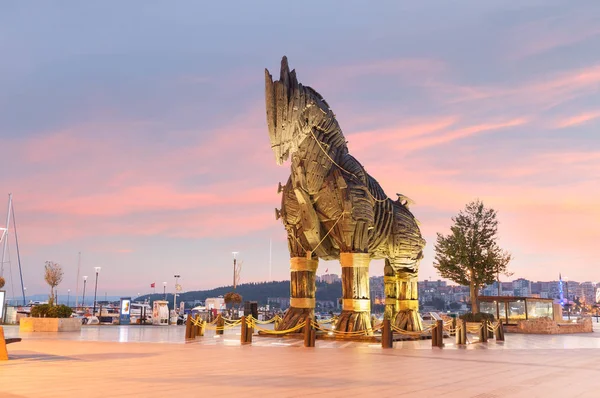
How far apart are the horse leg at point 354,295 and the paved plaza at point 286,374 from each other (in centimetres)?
332

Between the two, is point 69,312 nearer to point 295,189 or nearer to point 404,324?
point 295,189

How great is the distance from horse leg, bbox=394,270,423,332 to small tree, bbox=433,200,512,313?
1406 cm

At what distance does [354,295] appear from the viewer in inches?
607

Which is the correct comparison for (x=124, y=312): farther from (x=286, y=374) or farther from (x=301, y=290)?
(x=286, y=374)

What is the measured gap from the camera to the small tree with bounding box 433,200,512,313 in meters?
32.2

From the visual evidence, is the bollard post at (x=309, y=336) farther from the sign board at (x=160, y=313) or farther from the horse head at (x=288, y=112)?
the sign board at (x=160, y=313)

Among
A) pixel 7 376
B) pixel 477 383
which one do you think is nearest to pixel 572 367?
pixel 477 383

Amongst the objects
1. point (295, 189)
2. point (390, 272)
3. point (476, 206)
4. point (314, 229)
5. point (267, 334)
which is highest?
point (476, 206)

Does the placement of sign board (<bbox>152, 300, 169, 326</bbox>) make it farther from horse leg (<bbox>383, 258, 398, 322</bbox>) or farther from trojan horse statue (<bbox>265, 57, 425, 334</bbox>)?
trojan horse statue (<bbox>265, 57, 425, 334</bbox>)

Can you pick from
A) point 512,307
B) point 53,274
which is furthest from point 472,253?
point 53,274

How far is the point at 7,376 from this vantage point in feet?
22.7

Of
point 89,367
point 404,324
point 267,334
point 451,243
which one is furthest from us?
point 451,243

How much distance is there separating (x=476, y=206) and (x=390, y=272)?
16.7 meters

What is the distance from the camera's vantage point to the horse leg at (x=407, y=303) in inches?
725
